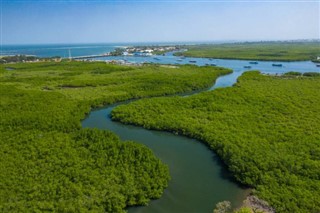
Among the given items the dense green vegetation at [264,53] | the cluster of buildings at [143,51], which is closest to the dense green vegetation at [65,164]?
the dense green vegetation at [264,53]

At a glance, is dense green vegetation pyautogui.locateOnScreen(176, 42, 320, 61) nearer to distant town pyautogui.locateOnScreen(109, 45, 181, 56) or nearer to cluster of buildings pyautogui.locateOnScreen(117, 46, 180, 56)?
cluster of buildings pyautogui.locateOnScreen(117, 46, 180, 56)

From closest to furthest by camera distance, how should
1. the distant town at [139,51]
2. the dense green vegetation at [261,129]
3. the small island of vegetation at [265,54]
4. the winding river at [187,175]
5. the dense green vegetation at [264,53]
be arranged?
the winding river at [187,175], the dense green vegetation at [261,129], the small island of vegetation at [265,54], the dense green vegetation at [264,53], the distant town at [139,51]

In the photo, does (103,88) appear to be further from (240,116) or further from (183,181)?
(183,181)

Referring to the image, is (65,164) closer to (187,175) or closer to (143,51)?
(187,175)

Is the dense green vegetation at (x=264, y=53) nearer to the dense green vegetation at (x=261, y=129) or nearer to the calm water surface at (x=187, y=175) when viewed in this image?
the dense green vegetation at (x=261, y=129)

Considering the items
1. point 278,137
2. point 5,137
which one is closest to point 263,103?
point 278,137

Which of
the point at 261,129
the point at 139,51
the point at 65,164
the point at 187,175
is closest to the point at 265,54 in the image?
the point at 139,51
